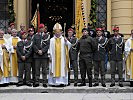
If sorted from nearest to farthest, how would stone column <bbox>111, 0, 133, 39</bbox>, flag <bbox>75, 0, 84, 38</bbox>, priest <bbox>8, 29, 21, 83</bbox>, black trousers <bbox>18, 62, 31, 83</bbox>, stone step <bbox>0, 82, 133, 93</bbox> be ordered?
stone step <bbox>0, 82, 133, 93</bbox>, black trousers <bbox>18, 62, 31, 83</bbox>, priest <bbox>8, 29, 21, 83</bbox>, flag <bbox>75, 0, 84, 38</bbox>, stone column <bbox>111, 0, 133, 39</bbox>

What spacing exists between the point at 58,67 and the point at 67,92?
1.06m

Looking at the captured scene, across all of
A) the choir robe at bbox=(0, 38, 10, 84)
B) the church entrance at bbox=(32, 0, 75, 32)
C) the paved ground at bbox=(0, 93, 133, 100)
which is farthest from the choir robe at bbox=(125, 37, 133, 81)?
the church entrance at bbox=(32, 0, 75, 32)

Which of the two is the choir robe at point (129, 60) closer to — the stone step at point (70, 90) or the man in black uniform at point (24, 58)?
the stone step at point (70, 90)

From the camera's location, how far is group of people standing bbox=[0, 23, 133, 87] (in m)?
12.6

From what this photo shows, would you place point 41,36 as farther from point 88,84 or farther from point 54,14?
point 54,14

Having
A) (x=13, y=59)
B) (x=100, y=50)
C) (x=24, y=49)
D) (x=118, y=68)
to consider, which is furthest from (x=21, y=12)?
(x=118, y=68)

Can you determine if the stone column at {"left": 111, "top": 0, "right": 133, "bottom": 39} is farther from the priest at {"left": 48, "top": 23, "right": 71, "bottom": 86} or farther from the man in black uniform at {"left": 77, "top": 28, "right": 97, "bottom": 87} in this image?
the priest at {"left": 48, "top": 23, "right": 71, "bottom": 86}

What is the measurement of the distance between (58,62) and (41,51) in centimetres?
80

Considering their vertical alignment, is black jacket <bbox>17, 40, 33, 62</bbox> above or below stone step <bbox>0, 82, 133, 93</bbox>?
above

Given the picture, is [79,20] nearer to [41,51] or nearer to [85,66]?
[85,66]

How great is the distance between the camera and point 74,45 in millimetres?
12844

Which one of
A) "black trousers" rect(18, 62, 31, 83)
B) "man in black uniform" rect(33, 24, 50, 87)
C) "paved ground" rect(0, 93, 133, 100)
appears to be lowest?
"paved ground" rect(0, 93, 133, 100)

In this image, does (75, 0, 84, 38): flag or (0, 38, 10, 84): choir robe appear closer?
(0, 38, 10, 84): choir robe

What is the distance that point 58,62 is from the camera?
1284 cm
